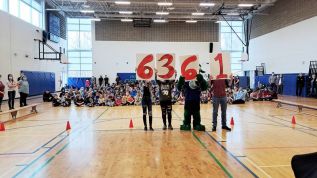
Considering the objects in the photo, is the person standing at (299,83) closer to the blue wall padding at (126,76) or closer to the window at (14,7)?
the blue wall padding at (126,76)

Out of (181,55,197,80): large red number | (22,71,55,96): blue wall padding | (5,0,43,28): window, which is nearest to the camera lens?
(181,55,197,80): large red number

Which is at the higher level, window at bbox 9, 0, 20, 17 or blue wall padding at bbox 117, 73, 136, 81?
window at bbox 9, 0, 20, 17

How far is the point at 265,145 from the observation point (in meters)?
6.74

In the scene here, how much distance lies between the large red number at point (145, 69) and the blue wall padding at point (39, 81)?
47.0ft

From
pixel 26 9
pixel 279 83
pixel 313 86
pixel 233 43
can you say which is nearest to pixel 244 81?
pixel 233 43

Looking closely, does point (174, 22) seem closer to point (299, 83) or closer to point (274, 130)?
point (299, 83)

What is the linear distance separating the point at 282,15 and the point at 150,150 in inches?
850

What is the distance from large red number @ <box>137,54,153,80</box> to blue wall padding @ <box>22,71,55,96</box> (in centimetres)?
1431

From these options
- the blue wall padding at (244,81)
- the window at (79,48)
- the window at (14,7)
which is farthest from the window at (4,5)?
the blue wall padding at (244,81)

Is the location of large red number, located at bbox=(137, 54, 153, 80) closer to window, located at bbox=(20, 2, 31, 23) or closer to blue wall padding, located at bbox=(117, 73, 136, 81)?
window, located at bbox=(20, 2, 31, 23)

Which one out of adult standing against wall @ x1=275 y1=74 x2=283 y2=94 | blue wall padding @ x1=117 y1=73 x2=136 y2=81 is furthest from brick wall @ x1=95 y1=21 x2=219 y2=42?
adult standing against wall @ x1=275 y1=74 x2=283 y2=94

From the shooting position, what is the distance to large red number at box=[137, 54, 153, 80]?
8867 millimetres

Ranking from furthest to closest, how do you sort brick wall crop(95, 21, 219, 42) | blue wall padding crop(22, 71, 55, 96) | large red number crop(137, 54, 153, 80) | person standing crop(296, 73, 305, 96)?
brick wall crop(95, 21, 219, 42)
blue wall padding crop(22, 71, 55, 96)
person standing crop(296, 73, 305, 96)
large red number crop(137, 54, 153, 80)

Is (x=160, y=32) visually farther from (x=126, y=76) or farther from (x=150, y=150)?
(x=150, y=150)
